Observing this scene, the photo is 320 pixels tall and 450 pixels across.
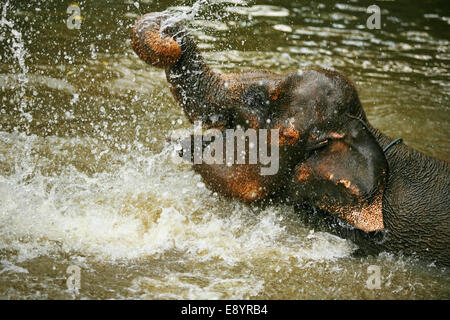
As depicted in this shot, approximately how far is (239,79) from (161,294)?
142 centimetres

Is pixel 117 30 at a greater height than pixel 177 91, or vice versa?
pixel 177 91

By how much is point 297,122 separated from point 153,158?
1.83 metres

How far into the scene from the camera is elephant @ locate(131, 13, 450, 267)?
3.45 m

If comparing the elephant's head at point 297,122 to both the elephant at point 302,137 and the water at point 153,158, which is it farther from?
the water at point 153,158

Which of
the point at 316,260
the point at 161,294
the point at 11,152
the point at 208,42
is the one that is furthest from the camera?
the point at 208,42

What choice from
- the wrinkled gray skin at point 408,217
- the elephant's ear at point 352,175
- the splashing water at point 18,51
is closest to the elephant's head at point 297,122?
the elephant's ear at point 352,175

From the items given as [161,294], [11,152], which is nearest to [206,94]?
[161,294]

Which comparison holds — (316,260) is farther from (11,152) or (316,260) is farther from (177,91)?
(11,152)

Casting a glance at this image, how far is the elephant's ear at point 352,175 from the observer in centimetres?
344

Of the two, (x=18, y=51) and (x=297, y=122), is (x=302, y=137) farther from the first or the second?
(x=18, y=51)

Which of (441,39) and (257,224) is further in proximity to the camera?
(441,39)

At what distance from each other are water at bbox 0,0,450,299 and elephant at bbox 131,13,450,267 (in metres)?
0.28

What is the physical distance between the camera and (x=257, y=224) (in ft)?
13.4

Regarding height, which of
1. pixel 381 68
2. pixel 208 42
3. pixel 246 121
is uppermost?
pixel 246 121
